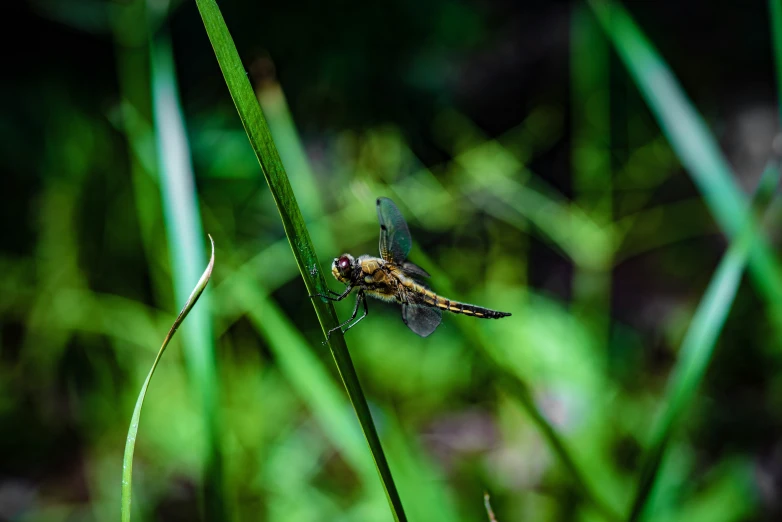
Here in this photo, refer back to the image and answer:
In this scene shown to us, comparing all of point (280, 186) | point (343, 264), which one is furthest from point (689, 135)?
point (280, 186)

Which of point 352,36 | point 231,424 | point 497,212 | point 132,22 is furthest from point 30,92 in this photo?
point 497,212

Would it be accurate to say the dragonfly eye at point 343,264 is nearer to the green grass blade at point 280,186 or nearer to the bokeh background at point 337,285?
the bokeh background at point 337,285

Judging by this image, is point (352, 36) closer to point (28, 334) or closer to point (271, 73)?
point (271, 73)

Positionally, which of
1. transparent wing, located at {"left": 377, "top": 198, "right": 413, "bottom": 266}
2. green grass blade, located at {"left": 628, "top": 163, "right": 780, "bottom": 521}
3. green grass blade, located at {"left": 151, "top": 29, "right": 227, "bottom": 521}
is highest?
transparent wing, located at {"left": 377, "top": 198, "right": 413, "bottom": 266}

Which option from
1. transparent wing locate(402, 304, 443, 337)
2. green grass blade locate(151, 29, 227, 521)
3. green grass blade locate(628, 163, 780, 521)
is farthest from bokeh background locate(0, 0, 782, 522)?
green grass blade locate(628, 163, 780, 521)

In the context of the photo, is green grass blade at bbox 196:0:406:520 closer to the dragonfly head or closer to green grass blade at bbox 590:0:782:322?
the dragonfly head

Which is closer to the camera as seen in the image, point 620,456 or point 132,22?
point 132,22
